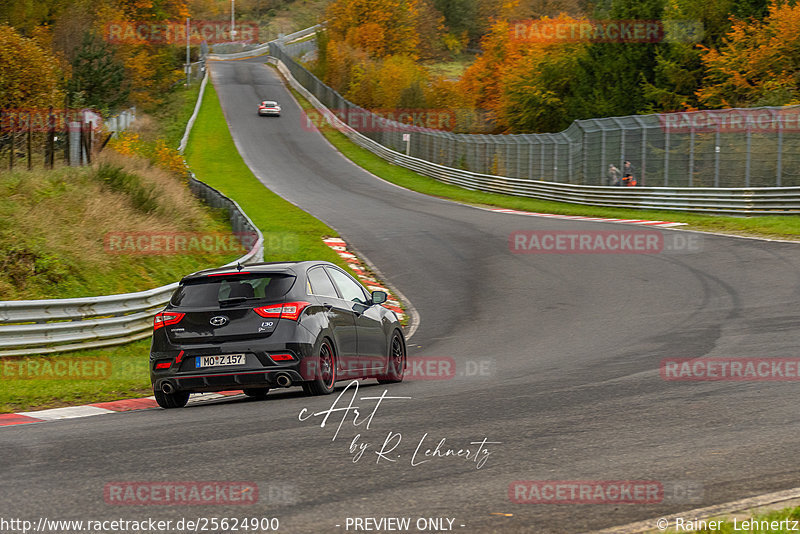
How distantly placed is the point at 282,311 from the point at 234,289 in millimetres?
632

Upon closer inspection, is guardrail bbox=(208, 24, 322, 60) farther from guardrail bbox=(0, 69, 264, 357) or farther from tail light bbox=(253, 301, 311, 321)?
tail light bbox=(253, 301, 311, 321)

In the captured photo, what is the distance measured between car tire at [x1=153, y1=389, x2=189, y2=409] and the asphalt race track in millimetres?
377

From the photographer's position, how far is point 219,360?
379 inches

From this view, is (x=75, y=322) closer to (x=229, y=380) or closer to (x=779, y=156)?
(x=229, y=380)

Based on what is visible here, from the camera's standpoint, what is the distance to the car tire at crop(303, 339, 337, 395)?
9688 millimetres

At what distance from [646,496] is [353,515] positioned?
5.54ft

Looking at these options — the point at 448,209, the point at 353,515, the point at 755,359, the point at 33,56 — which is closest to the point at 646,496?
the point at 353,515

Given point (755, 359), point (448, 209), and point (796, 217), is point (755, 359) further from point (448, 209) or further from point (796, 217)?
point (448, 209)

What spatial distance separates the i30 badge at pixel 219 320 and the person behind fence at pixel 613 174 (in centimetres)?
2712

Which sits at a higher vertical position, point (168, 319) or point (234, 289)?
point (234, 289)

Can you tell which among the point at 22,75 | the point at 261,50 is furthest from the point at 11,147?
the point at 261,50

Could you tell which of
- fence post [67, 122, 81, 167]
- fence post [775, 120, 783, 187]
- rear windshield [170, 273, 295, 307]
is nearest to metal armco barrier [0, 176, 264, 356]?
rear windshield [170, 273, 295, 307]

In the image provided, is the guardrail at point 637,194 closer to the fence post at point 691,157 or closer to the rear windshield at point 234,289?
the fence post at point 691,157

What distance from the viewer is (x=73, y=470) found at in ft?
20.5
